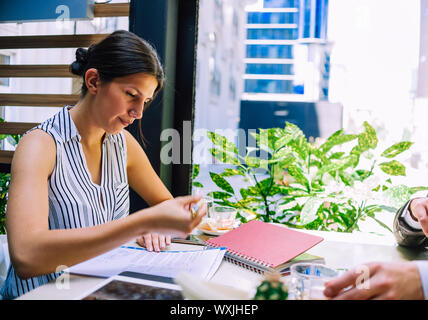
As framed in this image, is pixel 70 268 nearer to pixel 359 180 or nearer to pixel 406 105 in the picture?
pixel 359 180

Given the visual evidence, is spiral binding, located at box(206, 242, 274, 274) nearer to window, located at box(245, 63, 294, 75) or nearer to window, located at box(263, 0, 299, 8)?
window, located at box(245, 63, 294, 75)

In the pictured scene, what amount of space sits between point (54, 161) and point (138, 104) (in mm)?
330

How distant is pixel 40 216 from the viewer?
88 centimetres

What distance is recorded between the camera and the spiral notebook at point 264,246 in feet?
2.88

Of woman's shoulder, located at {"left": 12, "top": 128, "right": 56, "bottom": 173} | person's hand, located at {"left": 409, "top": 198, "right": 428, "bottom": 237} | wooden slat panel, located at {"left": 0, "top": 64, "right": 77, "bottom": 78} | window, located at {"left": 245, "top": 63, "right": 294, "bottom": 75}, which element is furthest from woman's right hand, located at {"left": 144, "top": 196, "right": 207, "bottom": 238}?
window, located at {"left": 245, "top": 63, "right": 294, "bottom": 75}

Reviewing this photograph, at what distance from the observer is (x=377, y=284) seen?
607 millimetres

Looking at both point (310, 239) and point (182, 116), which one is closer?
point (310, 239)

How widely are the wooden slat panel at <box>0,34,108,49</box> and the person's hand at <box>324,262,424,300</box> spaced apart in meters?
1.61

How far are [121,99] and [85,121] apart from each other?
185 mm

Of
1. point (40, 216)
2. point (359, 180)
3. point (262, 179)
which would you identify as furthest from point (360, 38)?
point (40, 216)

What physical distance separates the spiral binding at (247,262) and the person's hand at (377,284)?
0.82 ft

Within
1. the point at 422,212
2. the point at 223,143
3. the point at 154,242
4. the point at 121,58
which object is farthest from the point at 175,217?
the point at 223,143

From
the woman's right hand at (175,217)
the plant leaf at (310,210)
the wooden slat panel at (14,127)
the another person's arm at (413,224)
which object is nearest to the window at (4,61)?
the wooden slat panel at (14,127)

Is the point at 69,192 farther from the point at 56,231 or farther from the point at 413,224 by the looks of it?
the point at 413,224
